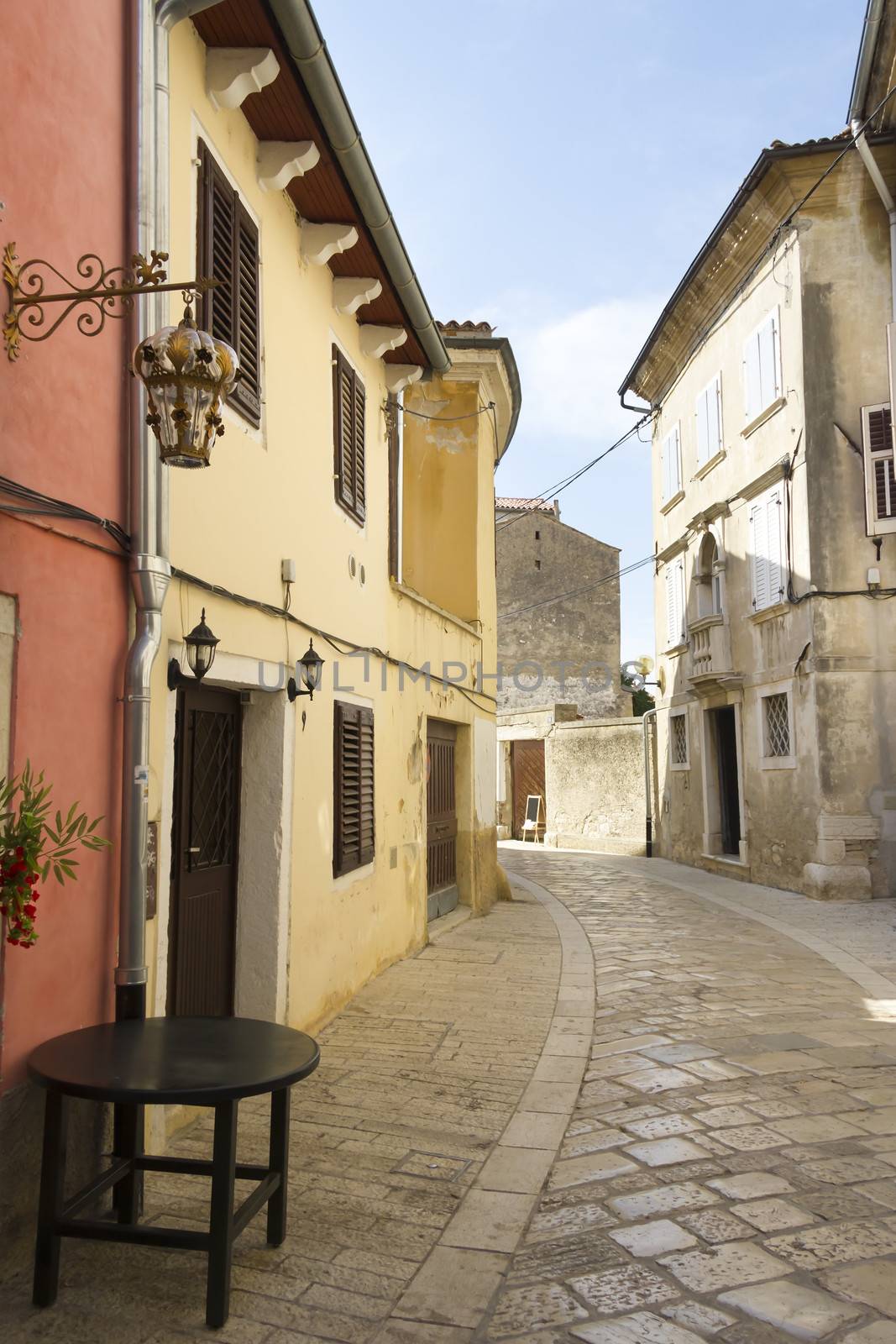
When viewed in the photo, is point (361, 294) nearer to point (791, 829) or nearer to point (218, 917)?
point (218, 917)

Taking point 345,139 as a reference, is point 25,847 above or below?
below

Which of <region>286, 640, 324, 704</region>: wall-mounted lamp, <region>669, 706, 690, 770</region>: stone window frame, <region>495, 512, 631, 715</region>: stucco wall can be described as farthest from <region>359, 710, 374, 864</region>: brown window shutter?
<region>495, 512, 631, 715</region>: stucco wall

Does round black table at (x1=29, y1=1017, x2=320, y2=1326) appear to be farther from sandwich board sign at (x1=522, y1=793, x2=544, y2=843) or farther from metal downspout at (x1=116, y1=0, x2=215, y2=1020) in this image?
sandwich board sign at (x1=522, y1=793, x2=544, y2=843)

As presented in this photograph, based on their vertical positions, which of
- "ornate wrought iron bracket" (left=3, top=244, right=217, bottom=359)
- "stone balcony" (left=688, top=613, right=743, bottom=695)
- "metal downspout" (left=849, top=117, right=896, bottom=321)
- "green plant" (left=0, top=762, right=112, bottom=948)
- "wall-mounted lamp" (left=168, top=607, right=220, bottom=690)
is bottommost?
"green plant" (left=0, top=762, right=112, bottom=948)

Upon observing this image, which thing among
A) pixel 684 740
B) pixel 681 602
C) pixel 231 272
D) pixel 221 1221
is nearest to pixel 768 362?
pixel 681 602

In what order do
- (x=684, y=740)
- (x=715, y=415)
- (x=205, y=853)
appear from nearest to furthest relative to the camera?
(x=205, y=853) → (x=715, y=415) → (x=684, y=740)

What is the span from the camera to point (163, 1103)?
312 cm

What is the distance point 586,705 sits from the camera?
35.1m

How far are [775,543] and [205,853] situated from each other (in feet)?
37.8

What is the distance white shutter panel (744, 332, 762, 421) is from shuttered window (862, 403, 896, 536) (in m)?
2.00

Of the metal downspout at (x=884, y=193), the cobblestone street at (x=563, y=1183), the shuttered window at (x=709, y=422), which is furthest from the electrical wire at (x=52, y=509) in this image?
the shuttered window at (x=709, y=422)

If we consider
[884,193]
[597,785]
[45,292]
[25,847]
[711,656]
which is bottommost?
[25,847]

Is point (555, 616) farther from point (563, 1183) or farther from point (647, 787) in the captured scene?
point (563, 1183)

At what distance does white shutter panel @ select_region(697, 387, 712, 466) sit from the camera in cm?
1788
